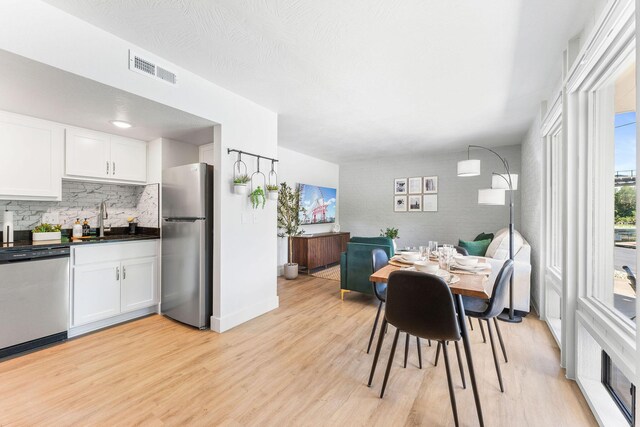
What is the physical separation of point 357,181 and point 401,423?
222 inches

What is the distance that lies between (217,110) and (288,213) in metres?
2.67

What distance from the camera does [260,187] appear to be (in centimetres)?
324

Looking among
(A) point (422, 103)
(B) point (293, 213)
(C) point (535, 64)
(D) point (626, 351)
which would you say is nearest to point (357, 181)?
A: (B) point (293, 213)

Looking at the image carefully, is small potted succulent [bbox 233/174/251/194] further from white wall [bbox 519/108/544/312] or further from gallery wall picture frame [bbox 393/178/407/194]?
gallery wall picture frame [bbox 393/178/407/194]

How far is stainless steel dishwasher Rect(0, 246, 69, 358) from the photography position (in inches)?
89.0

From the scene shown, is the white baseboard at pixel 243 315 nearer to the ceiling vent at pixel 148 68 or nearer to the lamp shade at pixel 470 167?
the ceiling vent at pixel 148 68

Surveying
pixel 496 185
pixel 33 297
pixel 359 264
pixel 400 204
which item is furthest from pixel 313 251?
pixel 33 297

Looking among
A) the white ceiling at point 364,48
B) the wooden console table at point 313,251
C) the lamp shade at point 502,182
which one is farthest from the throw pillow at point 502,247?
the wooden console table at point 313,251

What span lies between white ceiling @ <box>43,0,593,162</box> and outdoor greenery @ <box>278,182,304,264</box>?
1.82m

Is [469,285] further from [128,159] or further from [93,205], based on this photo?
[93,205]

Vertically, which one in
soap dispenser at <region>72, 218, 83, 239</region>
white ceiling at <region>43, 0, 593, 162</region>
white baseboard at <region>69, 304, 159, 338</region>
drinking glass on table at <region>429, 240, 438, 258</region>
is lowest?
white baseboard at <region>69, 304, 159, 338</region>

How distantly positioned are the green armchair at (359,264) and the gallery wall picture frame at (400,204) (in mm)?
2682

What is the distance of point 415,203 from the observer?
6105 millimetres

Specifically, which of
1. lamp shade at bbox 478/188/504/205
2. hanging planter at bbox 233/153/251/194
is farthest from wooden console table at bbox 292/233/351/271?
lamp shade at bbox 478/188/504/205
